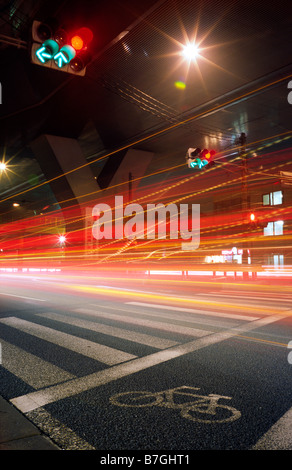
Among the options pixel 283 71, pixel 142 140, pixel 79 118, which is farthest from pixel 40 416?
pixel 142 140

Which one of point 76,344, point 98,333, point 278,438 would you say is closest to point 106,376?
point 76,344

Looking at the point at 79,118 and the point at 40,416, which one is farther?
the point at 79,118

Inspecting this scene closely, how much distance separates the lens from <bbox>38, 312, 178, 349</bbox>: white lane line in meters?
5.86

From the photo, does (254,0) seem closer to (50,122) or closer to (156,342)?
(156,342)

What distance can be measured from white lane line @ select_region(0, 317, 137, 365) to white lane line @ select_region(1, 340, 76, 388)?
0.67m

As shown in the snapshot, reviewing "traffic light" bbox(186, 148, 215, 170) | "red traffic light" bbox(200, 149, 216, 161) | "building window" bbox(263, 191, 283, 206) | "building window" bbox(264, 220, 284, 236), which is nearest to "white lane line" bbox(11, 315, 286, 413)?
"traffic light" bbox(186, 148, 215, 170)

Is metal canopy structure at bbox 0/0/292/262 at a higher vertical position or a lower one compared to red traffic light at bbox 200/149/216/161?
higher

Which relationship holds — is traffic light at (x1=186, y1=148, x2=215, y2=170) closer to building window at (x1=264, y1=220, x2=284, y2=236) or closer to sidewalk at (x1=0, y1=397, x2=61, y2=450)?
sidewalk at (x1=0, y1=397, x2=61, y2=450)

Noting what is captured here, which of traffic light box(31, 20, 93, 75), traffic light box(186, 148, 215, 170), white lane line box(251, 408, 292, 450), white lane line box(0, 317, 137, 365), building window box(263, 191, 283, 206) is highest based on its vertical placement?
building window box(263, 191, 283, 206)

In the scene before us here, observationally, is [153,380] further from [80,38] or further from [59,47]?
[80,38]

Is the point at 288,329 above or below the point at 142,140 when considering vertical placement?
below

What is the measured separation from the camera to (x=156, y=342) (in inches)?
233

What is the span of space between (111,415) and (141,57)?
491 inches

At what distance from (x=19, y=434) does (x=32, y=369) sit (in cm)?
181
